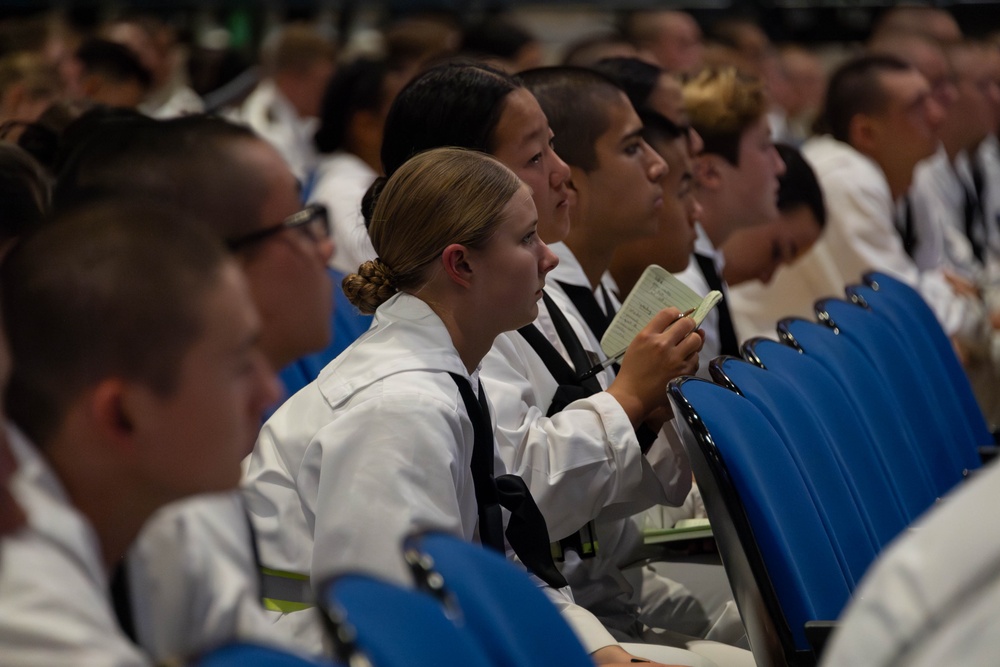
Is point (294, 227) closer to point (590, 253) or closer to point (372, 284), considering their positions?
point (372, 284)

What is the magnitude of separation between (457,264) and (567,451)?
0.41 metres

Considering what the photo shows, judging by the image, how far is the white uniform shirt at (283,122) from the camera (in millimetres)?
7582

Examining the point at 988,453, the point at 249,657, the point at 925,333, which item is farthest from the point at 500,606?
the point at 925,333

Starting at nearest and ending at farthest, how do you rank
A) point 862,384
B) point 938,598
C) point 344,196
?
1. point 938,598
2. point 862,384
3. point 344,196

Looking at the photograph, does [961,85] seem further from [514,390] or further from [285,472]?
[285,472]

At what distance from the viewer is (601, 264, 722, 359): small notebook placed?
264cm

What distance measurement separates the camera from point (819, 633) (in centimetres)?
188

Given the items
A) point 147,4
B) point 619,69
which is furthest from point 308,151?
point 619,69

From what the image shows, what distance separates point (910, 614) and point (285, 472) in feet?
4.16

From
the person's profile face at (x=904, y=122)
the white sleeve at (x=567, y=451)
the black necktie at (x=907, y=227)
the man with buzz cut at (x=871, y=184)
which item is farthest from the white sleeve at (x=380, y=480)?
the black necktie at (x=907, y=227)

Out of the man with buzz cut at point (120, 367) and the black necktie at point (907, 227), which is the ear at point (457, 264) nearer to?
the man with buzz cut at point (120, 367)

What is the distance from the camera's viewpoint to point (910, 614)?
948mm

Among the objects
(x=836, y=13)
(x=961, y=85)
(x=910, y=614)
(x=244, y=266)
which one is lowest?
(x=836, y=13)

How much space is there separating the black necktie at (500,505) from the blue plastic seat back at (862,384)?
0.82 metres
